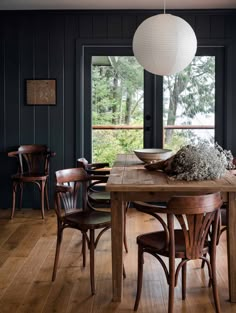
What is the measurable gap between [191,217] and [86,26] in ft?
12.8

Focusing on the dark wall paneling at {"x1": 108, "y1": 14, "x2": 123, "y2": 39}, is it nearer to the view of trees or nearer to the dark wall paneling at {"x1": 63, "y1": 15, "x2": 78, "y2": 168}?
the view of trees

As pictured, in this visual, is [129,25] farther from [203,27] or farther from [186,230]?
[186,230]

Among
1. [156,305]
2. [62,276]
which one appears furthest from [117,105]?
[156,305]

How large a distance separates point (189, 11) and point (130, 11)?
73 cm

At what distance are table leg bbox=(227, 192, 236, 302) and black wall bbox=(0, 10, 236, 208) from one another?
10.3 feet

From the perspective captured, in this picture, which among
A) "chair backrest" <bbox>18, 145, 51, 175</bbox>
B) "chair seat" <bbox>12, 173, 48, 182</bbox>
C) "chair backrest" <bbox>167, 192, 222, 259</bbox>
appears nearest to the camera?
"chair backrest" <bbox>167, 192, 222, 259</bbox>

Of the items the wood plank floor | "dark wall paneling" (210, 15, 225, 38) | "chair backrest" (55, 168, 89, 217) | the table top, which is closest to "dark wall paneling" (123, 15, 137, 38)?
"dark wall paneling" (210, 15, 225, 38)

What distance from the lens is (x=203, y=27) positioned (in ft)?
19.5

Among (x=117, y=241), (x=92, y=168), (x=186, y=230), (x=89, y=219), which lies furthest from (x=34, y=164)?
(x=186, y=230)

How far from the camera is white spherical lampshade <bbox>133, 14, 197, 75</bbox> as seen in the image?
143 inches

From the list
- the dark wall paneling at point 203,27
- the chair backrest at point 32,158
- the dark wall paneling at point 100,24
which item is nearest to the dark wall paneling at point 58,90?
the chair backrest at point 32,158

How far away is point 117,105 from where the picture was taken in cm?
619

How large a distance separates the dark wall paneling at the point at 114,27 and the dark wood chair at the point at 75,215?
259 centimetres

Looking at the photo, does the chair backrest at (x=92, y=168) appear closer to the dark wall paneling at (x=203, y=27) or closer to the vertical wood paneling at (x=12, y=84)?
the vertical wood paneling at (x=12, y=84)
